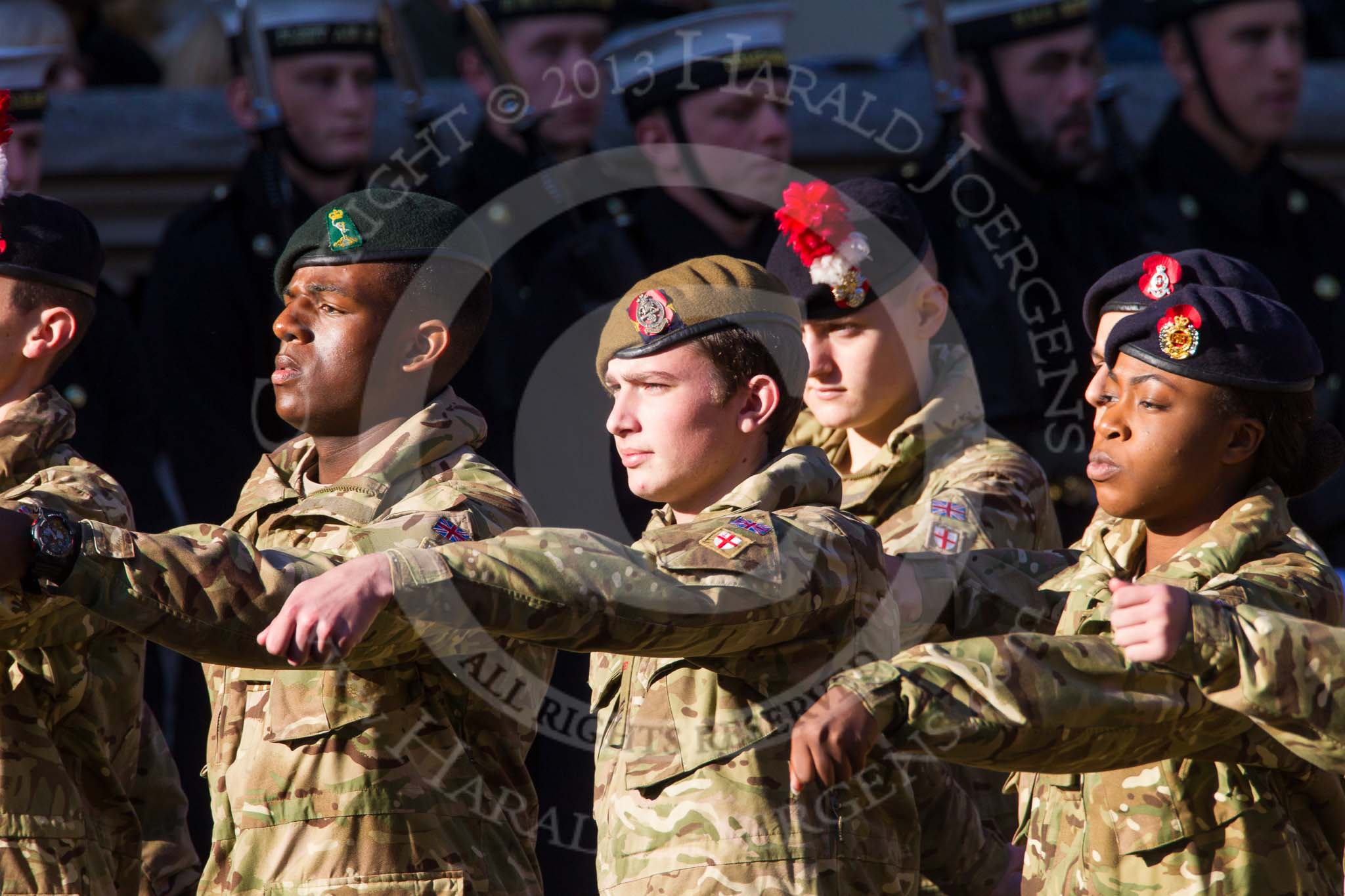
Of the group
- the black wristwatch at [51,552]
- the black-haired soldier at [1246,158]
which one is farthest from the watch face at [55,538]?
the black-haired soldier at [1246,158]

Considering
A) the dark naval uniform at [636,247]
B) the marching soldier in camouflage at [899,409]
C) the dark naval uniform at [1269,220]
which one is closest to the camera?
the marching soldier in camouflage at [899,409]

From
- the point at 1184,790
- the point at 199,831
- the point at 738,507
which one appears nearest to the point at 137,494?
the point at 199,831

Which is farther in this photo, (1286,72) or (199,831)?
(1286,72)

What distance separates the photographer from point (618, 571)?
3.31 metres

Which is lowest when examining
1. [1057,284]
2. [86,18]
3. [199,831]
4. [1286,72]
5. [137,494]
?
[199,831]

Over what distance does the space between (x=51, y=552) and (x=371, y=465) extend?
755 mm

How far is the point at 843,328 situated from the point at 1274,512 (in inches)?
64.7

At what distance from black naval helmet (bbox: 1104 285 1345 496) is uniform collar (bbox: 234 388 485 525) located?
1.23 meters

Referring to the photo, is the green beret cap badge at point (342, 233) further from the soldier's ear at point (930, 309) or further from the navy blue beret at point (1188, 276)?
the soldier's ear at point (930, 309)

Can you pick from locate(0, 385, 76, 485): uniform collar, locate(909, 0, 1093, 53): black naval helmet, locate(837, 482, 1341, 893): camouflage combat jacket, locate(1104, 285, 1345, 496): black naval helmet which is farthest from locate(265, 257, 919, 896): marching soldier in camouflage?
locate(909, 0, 1093, 53): black naval helmet

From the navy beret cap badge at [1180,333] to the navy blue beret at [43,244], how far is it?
7.40 feet

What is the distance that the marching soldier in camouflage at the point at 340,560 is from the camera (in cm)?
348

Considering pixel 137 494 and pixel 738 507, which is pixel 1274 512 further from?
pixel 137 494

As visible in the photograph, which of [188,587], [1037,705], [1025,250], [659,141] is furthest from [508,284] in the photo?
[1037,705]
